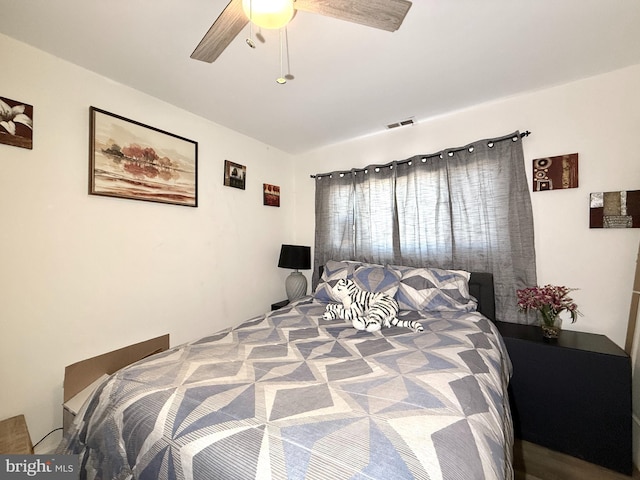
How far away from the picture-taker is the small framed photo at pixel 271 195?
3.01 meters

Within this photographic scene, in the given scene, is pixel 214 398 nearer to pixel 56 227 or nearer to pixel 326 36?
Result: pixel 56 227

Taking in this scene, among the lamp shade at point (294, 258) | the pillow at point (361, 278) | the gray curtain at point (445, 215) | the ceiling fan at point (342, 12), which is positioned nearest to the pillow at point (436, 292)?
the pillow at point (361, 278)

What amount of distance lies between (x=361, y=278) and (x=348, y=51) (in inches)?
64.3

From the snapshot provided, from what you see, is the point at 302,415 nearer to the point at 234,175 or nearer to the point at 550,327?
the point at 550,327

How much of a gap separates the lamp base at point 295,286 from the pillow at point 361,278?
0.56 meters

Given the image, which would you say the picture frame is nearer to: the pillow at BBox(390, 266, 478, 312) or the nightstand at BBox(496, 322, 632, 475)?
the pillow at BBox(390, 266, 478, 312)

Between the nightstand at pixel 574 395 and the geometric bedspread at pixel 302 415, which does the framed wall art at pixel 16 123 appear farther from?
the nightstand at pixel 574 395

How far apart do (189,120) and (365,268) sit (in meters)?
2.04

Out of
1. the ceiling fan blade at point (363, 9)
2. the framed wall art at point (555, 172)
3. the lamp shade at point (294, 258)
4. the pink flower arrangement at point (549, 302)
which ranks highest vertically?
the ceiling fan blade at point (363, 9)

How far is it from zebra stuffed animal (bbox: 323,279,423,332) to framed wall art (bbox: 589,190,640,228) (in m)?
1.49

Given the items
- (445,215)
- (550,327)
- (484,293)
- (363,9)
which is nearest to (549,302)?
(550,327)

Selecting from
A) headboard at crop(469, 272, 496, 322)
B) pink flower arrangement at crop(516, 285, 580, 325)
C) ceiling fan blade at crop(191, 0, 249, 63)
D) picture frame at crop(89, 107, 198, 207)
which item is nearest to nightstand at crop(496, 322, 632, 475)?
pink flower arrangement at crop(516, 285, 580, 325)

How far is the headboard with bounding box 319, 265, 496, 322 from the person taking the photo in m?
2.04

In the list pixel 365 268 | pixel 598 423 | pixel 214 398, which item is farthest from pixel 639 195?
pixel 214 398
